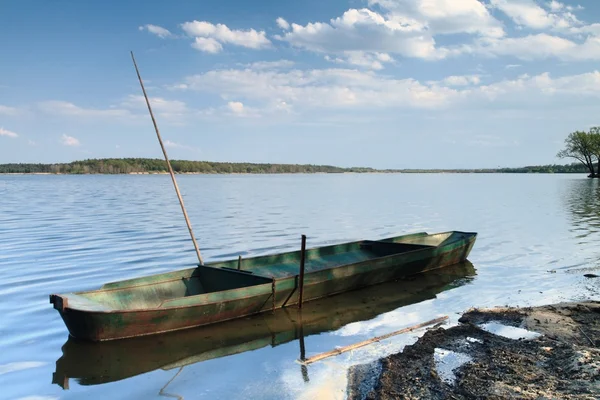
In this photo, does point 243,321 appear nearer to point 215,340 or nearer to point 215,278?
point 215,340

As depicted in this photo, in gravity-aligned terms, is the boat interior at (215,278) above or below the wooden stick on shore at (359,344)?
above

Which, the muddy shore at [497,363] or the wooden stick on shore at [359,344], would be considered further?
the wooden stick on shore at [359,344]

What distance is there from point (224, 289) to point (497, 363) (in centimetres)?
673

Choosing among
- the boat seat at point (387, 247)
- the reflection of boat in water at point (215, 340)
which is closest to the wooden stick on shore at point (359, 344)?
the reflection of boat in water at point (215, 340)

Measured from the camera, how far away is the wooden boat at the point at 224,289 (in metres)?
9.48

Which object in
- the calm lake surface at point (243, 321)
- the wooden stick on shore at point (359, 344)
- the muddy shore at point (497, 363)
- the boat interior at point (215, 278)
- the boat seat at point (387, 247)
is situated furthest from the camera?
the boat seat at point (387, 247)

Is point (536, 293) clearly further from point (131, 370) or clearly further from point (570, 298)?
point (131, 370)

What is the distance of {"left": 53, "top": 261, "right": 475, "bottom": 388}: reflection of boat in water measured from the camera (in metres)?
8.68

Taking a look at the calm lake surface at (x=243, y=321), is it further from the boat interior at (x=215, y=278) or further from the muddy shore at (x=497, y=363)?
the boat interior at (x=215, y=278)

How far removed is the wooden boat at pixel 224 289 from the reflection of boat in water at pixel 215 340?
0.23 meters

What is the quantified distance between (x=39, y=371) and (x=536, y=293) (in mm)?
12082

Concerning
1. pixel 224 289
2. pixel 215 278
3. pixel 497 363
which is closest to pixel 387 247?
pixel 224 289

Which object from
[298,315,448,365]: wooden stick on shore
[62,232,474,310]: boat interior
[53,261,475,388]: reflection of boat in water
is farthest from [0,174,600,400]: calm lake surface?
[62,232,474,310]: boat interior

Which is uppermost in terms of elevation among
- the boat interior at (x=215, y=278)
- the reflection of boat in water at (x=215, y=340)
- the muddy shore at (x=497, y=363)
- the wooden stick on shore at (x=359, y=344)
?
the boat interior at (x=215, y=278)
